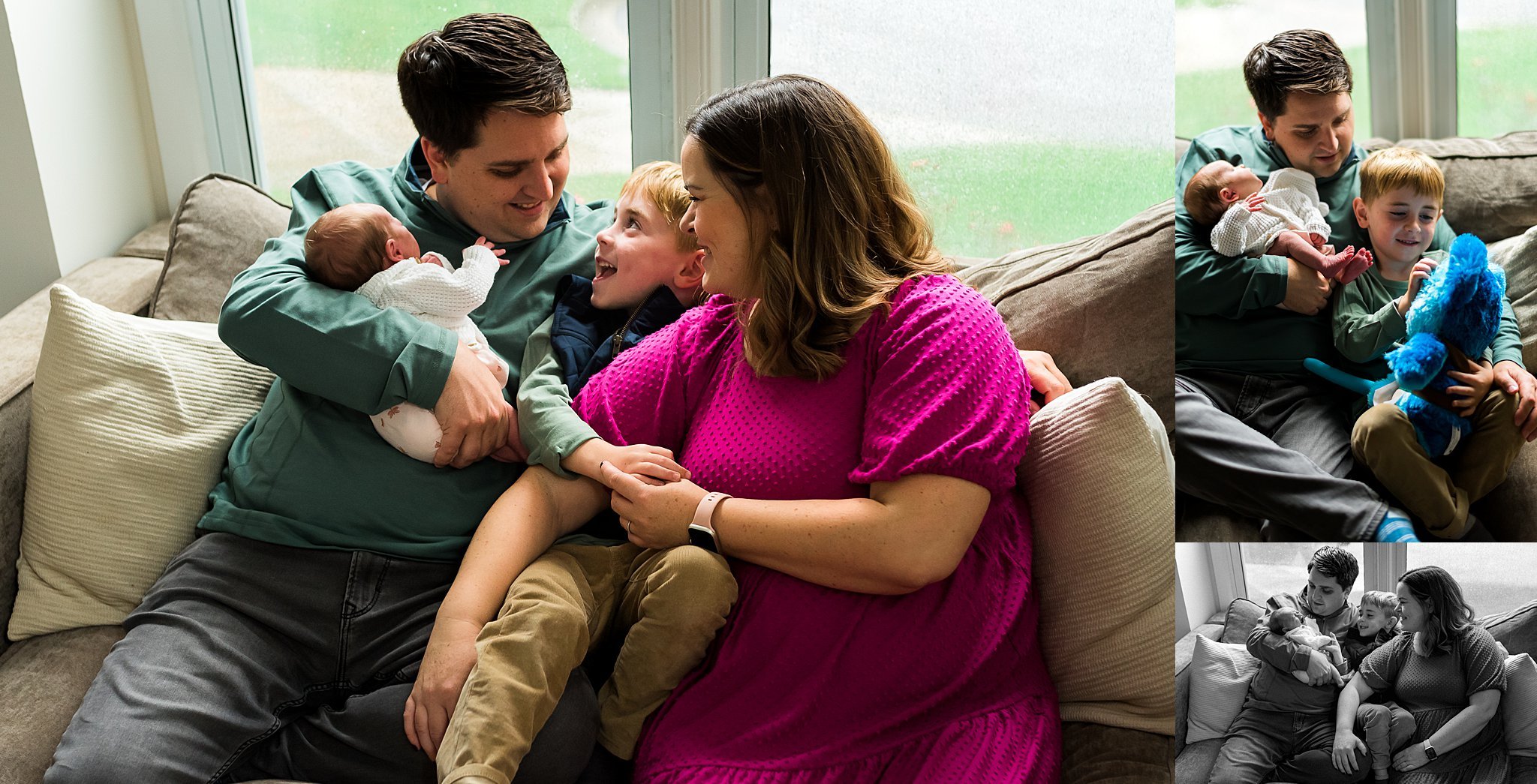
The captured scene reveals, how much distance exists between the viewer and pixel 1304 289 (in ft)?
3.06

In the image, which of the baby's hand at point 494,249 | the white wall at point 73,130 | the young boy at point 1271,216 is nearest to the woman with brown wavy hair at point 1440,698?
the young boy at point 1271,216

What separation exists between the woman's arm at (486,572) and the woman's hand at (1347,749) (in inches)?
36.2

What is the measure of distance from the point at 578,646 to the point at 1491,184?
1.03 metres

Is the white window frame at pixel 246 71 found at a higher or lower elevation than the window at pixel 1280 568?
higher

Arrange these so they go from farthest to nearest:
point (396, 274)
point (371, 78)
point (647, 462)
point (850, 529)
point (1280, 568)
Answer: point (371, 78)
point (396, 274)
point (647, 462)
point (850, 529)
point (1280, 568)

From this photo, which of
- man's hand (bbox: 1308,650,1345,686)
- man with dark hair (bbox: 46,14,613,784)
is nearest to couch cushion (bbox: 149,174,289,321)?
man with dark hair (bbox: 46,14,613,784)

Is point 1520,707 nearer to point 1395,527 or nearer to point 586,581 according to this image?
point 1395,527

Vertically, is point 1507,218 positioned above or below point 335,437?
above

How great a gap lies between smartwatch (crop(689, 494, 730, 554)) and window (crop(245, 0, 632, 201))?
3.81 feet

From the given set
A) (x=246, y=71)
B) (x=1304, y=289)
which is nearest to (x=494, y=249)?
(x=246, y=71)

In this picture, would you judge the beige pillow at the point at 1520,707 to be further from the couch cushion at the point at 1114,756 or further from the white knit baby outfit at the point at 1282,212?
the white knit baby outfit at the point at 1282,212

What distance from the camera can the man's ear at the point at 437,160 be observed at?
68.9 inches

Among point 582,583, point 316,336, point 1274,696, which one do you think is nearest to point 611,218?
point 316,336

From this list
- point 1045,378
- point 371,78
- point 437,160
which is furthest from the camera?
point 371,78
